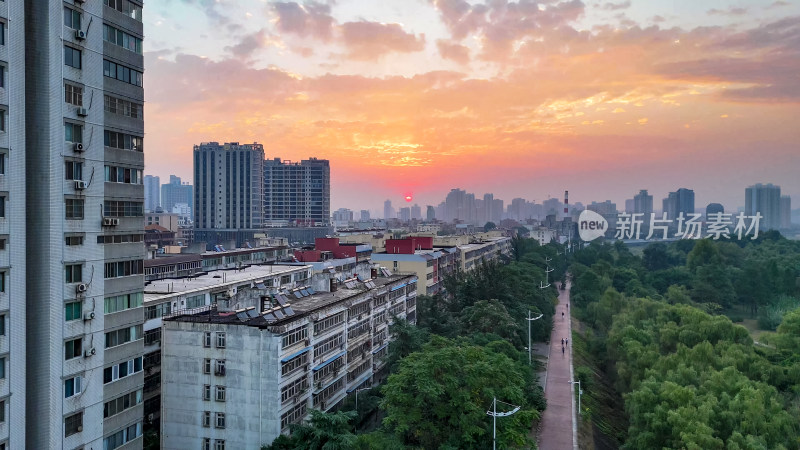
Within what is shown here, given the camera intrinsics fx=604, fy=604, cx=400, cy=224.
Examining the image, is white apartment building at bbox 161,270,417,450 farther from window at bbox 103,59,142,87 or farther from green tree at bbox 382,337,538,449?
window at bbox 103,59,142,87

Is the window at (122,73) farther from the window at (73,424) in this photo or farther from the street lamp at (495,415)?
the street lamp at (495,415)

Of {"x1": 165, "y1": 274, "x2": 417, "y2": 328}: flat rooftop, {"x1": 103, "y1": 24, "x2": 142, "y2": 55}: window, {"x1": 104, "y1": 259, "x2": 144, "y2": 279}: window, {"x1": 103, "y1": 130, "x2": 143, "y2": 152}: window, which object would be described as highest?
{"x1": 103, "y1": 24, "x2": 142, "y2": 55}: window

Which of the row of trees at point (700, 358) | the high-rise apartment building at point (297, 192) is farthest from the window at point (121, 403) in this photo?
the high-rise apartment building at point (297, 192)

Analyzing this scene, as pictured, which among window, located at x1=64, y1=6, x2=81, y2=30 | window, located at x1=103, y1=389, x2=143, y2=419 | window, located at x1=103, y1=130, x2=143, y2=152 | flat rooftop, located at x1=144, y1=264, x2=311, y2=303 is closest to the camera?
window, located at x1=64, y1=6, x2=81, y2=30

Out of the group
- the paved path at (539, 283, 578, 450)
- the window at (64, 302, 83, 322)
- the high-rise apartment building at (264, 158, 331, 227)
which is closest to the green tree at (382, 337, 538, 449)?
the paved path at (539, 283, 578, 450)

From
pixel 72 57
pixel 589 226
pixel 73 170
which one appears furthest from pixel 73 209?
pixel 589 226

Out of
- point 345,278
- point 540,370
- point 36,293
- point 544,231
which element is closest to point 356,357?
point 345,278

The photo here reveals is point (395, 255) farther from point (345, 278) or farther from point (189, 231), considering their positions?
point (189, 231)
